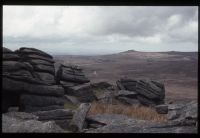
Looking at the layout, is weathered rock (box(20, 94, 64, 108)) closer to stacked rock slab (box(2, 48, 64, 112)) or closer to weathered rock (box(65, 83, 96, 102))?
stacked rock slab (box(2, 48, 64, 112))

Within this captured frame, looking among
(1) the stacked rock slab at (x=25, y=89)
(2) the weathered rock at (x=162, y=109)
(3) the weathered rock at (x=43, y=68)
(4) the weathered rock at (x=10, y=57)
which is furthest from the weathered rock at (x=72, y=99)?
(2) the weathered rock at (x=162, y=109)

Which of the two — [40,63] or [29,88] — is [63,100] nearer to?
[29,88]

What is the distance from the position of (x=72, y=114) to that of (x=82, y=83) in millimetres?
11785

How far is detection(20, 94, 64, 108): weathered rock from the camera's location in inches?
658

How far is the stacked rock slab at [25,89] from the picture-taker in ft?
54.6

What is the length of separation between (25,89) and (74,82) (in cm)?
722

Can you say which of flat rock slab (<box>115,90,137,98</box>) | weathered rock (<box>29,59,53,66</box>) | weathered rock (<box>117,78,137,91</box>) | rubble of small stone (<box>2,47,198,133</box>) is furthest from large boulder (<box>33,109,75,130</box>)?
weathered rock (<box>117,78,137,91</box>)

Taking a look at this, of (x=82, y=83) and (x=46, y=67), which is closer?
(x=46, y=67)

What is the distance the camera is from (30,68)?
1814cm

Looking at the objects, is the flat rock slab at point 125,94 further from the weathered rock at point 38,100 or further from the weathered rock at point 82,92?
the weathered rock at point 38,100

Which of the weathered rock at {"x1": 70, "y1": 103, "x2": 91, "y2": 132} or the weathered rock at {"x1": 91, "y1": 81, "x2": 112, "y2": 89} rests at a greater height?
the weathered rock at {"x1": 70, "y1": 103, "x2": 91, "y2": 132}
